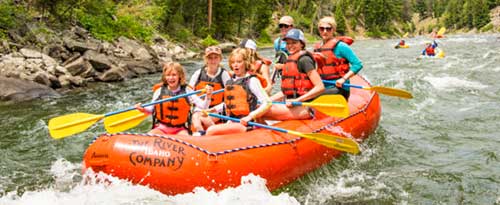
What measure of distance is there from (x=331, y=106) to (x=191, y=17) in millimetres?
23624

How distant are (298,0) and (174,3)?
29247 millimetres

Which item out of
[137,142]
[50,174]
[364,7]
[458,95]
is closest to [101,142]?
[137,142]

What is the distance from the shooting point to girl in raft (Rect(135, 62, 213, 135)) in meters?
4.31

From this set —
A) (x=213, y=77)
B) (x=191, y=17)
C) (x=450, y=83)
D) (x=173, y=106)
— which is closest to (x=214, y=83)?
(x=213, y=77)

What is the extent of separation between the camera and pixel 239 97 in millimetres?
4191

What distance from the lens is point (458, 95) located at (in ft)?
28.3

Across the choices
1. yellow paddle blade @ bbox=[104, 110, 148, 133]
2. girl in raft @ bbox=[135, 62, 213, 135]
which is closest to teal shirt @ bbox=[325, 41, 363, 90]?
girl in raft @ bbox=[135, 62, 213, 135]

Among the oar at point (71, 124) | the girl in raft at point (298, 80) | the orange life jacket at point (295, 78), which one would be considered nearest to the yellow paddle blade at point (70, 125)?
the oar at point (71, 124)

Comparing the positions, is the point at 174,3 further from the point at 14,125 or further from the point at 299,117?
the point at 299,117

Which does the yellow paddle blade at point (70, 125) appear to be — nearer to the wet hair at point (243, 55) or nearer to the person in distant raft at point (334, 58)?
the wet hair at point (243, 55)

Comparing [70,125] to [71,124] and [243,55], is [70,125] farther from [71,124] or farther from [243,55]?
[243,55]

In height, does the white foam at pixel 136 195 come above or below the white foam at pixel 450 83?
above

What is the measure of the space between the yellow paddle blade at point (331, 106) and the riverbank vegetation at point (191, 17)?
9.62m

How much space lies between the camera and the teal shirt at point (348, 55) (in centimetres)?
507
